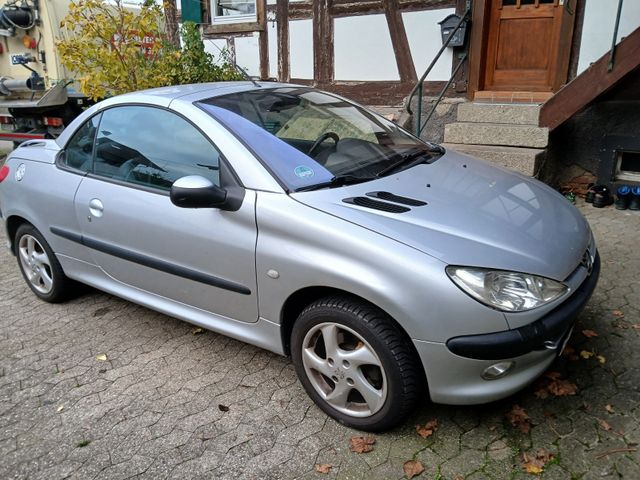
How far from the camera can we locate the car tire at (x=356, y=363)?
7.32 ft

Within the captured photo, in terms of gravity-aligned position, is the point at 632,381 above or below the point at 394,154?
below

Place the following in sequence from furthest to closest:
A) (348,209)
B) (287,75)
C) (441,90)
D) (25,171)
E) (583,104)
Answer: (287,75) → (441,90) → (583,104) → (25,171) → (348,209)

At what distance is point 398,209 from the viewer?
7.90 feet

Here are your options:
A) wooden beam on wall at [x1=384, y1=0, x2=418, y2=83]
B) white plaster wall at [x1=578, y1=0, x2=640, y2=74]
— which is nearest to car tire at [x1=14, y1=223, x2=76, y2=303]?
wooden beam on wall at [x1=384, y1=0, x2=418, y2=83]

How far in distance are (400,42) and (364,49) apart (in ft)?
1.75

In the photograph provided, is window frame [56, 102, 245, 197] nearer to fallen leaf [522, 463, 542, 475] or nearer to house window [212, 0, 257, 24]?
fallen leaf [522, 463, 542, 475]

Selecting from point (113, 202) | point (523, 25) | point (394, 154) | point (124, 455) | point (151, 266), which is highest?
point (523, 25)

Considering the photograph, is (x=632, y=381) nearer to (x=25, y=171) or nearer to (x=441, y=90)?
(x=25, y=171)

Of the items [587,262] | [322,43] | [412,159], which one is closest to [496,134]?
[322,43]

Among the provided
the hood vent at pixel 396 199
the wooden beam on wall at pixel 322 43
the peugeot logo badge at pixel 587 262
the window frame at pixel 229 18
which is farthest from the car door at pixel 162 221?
the window frame at pixel 229 18

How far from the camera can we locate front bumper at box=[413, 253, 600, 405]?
2094 millimetres

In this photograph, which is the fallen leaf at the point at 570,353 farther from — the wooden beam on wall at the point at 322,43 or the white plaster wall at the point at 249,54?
the white plaster wall at the point at 249,54

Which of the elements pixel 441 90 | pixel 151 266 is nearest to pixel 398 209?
pixel 151 266

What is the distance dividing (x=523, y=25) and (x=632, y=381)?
4878 mm
